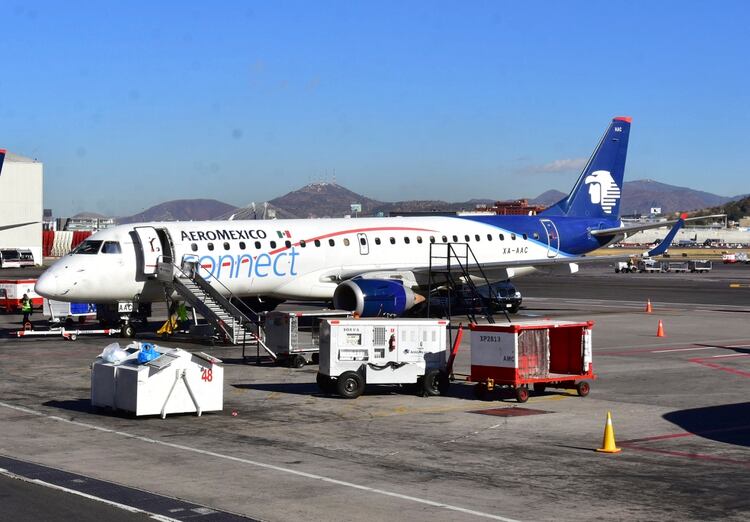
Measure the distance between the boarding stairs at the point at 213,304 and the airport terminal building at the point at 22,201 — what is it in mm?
104556

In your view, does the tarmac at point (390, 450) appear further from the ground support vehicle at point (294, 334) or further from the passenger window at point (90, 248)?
the passenger window at point (90, 248)

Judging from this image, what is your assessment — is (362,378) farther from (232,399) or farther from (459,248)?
(459,248)

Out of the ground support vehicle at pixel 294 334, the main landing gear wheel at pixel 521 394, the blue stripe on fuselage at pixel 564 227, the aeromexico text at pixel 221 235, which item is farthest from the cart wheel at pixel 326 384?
the blue stripe on fuselage at pixel 564 227

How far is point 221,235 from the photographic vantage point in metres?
42.3

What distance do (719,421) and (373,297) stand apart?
62.8ft

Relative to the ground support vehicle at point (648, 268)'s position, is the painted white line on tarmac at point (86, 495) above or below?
below

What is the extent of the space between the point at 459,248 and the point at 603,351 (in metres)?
14.2

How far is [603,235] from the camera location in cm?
5453

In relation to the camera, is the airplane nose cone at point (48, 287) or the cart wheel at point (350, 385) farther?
the airplane nose cone at point (48, 287)

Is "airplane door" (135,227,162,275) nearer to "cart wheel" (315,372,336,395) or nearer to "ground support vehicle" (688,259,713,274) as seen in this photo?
"cart wheel" (315,372,336,395)

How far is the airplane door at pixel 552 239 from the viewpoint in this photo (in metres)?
52.6

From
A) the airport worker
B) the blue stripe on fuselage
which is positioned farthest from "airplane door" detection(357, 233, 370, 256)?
the airport worker

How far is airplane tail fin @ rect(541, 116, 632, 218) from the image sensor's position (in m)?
56.3

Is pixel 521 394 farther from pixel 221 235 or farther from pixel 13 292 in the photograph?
pixel 13 292
